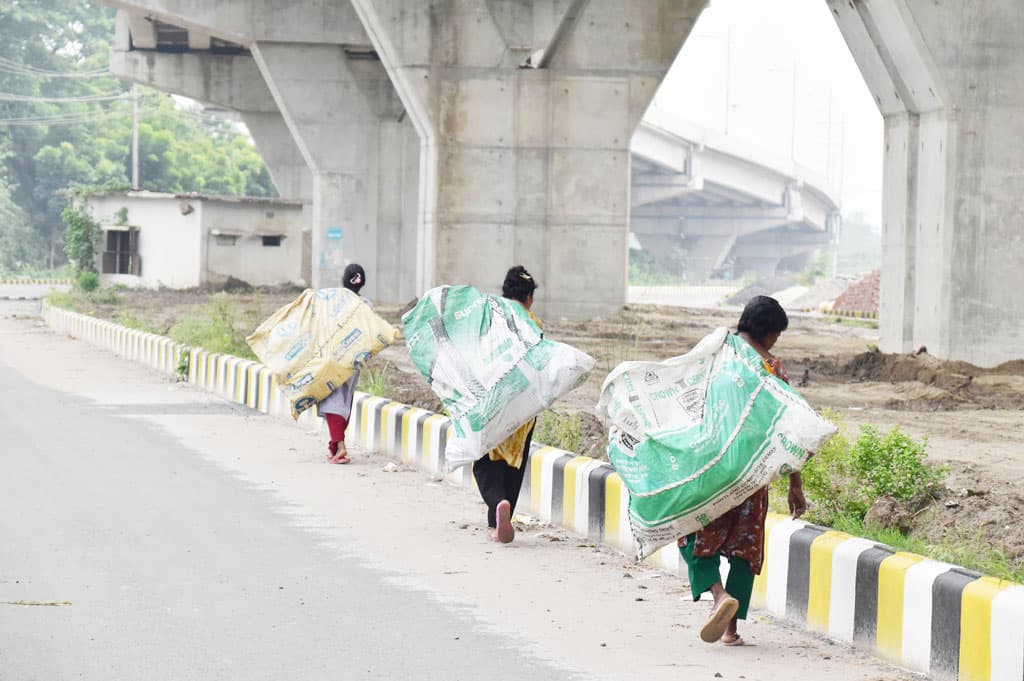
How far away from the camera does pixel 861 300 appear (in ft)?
149

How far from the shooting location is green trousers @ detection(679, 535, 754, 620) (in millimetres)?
6707

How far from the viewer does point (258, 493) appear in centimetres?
1090

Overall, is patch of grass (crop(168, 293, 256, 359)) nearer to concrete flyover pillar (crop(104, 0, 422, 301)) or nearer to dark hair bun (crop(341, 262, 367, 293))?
dark hair bun (crop(341, 262, 367, 293))

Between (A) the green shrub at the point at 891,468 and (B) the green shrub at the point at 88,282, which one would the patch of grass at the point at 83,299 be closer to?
(B) the green shrub at the point at 88,282

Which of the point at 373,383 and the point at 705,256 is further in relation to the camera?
the point at 705,256

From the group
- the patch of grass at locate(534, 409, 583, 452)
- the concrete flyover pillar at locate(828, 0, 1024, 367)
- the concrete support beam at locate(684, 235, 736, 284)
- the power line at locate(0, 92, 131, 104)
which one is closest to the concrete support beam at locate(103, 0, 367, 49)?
the concrete flyover pillar at locate(828, 0, 1024, 367)

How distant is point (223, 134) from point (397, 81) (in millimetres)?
80080

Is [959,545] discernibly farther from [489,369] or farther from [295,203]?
[295,203]

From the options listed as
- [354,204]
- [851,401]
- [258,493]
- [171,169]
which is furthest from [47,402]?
[171,169]

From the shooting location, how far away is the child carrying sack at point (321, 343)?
12734 mm

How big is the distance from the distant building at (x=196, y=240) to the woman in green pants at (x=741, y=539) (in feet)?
131

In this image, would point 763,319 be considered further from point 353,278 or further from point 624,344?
point 624,344

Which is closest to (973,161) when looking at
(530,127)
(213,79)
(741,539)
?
(530,127)

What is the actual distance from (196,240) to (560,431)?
35.9 metres
